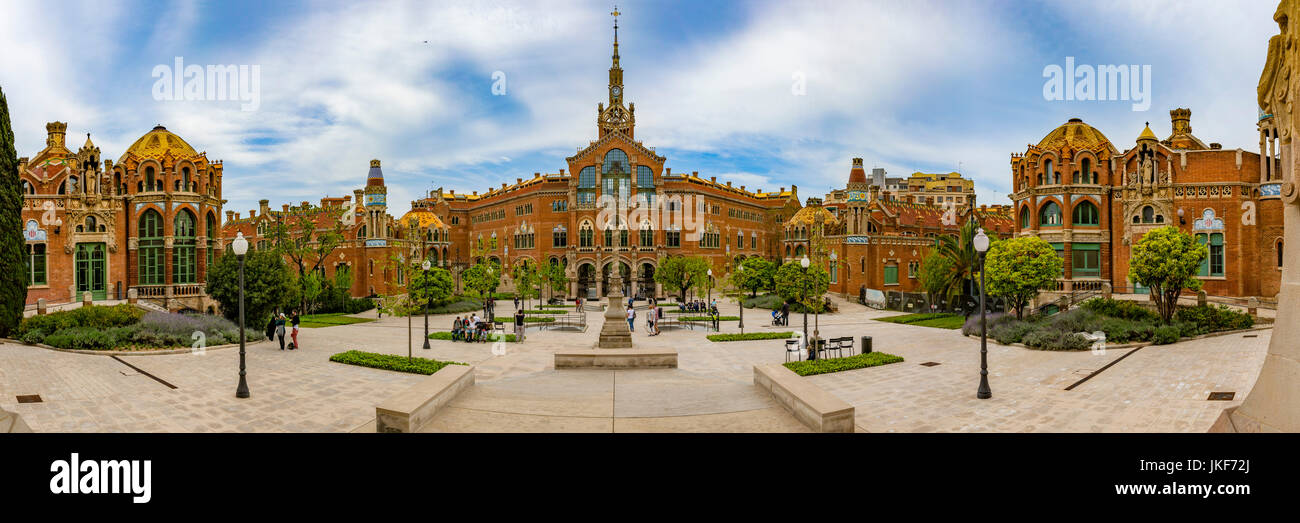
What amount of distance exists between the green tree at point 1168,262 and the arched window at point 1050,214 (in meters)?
13.8

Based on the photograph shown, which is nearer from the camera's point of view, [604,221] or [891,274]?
[891,274]

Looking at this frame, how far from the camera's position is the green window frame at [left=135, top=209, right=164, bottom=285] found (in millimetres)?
32500

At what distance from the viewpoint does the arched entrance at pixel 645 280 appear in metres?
63.5

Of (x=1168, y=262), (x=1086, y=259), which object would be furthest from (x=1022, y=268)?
(x=1086, y=259)

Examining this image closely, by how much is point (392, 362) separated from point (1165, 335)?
24487 millimetres

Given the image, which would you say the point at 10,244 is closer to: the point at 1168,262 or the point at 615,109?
the point at 1168,262

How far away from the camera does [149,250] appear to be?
32.6 m

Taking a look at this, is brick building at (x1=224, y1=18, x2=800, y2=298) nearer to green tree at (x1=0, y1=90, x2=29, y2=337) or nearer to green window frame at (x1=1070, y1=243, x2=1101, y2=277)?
green window frame at (x1=1070, y1=243, x2=1101, y2=277)

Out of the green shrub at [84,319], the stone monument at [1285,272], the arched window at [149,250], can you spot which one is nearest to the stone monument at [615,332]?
the stone monument at [1285,272]

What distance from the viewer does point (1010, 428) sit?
34.3 feet

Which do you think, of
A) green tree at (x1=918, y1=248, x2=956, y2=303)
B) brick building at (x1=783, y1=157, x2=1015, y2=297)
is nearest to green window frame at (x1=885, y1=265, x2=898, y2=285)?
brick building at (x1=783, y1=157, x2=1015, y2=297)

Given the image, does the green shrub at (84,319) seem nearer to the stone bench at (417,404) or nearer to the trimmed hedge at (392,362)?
the trimmed hedge at (392,362)
